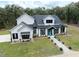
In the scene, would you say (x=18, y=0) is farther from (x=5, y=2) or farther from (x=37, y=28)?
(x=37, y=28)

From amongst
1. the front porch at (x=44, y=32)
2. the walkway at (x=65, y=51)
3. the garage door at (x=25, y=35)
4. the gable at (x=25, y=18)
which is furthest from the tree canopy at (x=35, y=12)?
the garage door at (x=25, y=35)

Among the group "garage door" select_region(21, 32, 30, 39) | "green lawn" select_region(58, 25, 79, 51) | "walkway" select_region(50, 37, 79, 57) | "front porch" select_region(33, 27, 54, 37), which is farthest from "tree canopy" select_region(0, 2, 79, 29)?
"garage door" select_region(21, 32, 30, 39)

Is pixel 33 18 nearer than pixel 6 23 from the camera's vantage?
No

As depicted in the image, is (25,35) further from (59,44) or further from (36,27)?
(59,44)

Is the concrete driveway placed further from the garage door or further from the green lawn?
the green lawn

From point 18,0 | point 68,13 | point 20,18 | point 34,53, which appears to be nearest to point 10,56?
point 34,53

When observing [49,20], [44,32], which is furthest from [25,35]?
[49,20]
